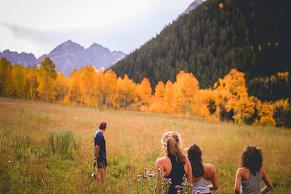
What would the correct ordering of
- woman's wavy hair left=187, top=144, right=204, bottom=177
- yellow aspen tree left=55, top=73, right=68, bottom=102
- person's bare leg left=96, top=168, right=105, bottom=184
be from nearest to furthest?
1. woman's wavy hair left=187, top=144, right=204, bottom=177
2. person's bare leg left=96, top=168, right=105, bottom=184
3. yellow aspen tree left=55, top=73, right=68, bottom=102

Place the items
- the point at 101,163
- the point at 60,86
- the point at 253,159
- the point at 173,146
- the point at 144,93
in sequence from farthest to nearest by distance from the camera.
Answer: the point at 144,93 → the point at 60,86 → the point at 101,163 → the point at 253,159 → the point at 173,146

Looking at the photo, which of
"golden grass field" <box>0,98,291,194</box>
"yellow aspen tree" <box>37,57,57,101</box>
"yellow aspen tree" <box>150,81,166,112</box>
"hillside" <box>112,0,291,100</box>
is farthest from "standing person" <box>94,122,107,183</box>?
"hillside" <box>112,0,291,100</box>

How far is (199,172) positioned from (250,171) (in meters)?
0.90

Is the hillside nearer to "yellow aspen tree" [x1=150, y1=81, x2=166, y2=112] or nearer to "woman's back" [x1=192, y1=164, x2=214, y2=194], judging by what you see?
"yellow aspen tree" [x1=150, y1=81, x2=166, y2=112]

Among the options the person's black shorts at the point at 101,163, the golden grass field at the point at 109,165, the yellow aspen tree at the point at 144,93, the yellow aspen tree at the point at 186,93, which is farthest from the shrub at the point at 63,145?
the yellow aspen tree at the point at 144,93

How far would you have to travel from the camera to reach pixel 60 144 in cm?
1225

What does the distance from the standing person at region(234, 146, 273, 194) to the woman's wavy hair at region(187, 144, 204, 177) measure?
64cm

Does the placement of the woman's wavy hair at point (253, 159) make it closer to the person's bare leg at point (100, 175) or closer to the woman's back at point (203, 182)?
the woman's back at point (203, 182)

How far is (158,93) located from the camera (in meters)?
73.6

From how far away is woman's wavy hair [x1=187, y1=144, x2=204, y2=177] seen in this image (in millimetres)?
5480

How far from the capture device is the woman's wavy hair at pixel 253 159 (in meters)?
5.33

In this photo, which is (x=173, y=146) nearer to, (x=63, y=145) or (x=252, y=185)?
(x=252, y=185)

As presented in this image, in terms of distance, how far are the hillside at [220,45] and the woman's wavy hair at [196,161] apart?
2889 inches

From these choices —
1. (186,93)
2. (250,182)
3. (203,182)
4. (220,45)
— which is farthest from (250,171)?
(220,45)
